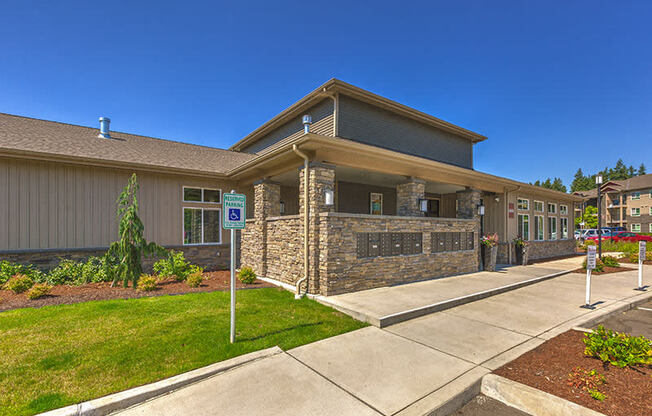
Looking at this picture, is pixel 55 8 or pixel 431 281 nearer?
pixel 55 8

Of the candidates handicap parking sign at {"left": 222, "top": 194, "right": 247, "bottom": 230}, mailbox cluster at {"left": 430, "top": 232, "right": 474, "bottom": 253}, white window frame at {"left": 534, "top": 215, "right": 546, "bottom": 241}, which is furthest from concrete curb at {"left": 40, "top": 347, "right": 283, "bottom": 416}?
white window frame at {"left": 534, "top": 215, "right": 546, "bottom": 241}

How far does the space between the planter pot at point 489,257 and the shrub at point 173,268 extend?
1144 cm

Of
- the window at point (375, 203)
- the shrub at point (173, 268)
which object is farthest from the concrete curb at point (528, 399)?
the window at point (375, 203)

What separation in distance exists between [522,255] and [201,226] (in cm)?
1481

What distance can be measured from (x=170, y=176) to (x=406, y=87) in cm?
1195

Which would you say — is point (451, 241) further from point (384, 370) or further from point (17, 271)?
point (17, 271)

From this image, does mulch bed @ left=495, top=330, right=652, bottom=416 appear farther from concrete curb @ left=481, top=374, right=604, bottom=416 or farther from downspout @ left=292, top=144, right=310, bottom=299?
downspout @ left=292, top=144, right=310, bottom=299

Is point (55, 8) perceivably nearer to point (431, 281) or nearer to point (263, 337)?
point (263, 337)

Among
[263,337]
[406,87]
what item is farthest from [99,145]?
[406,87]

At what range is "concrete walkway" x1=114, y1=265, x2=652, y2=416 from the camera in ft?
9.71

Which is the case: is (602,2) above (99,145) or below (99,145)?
above

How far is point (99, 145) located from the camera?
34.2ft

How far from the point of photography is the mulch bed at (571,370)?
2811mm

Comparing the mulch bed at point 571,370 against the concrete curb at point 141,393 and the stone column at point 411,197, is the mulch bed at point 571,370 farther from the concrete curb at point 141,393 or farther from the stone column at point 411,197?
the stone column at point 411,197
